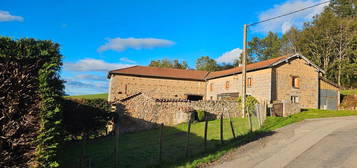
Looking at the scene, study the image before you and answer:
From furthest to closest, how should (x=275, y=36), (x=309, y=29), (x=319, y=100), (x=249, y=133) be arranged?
(x=275, y=36), (x=309, y=29), (x=319, y=100), (x=249, y=133)

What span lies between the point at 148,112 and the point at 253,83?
13.5m

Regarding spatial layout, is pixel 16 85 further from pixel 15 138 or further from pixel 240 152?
pixel 240 152

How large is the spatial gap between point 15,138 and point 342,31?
4602 cm

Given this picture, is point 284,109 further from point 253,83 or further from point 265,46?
point 265,46

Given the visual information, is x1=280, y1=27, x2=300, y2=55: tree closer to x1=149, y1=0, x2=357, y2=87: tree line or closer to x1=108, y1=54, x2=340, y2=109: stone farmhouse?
x1=149, y1=0, x2=357, y2=87: tree line

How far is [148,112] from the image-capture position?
20250mm

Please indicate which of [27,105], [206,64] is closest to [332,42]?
[206,64]

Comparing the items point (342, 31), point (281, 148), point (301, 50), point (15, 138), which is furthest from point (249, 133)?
point (301, 50)

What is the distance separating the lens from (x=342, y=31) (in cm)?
3778

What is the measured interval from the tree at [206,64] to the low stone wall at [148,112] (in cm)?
3573

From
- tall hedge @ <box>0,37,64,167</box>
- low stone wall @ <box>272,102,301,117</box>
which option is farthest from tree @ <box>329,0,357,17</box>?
tall hedge @ <box>0,37,64,167</box>

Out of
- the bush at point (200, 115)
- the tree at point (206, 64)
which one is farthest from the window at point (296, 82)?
the tree at point (206, 64)

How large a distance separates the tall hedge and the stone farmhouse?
2250 cm

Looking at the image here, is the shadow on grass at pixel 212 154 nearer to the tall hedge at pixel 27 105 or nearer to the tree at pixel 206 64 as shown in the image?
the tall hedge at pixel 27 105
